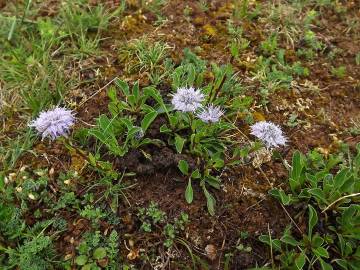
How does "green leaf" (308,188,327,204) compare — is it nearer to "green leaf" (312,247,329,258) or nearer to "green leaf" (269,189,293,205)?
"green leaf" (269,189,293,205)

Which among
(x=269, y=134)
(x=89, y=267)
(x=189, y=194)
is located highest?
(x=269, y=134)

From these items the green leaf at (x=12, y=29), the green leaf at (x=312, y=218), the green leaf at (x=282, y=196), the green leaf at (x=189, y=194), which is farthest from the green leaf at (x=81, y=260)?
the green leaf at (x=12, y=29)

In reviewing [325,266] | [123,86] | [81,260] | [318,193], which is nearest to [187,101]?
[123,86]

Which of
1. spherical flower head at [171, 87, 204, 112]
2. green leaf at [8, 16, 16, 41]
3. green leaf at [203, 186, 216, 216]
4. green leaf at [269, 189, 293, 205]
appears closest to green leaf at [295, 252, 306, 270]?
green leaf at [269, 189, 293, 205]

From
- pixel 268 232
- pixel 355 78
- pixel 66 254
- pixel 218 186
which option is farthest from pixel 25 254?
pixel 355 78

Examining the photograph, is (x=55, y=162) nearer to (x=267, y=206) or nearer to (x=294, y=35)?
(x=267, y=206)

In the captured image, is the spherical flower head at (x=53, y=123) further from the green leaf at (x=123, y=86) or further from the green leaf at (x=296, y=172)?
the green leaf at (x=296, y=172)

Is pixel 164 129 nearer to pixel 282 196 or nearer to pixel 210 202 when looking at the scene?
pixel 210 202
